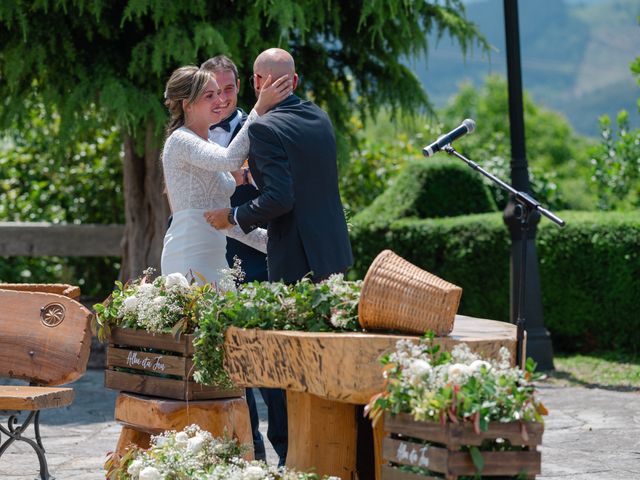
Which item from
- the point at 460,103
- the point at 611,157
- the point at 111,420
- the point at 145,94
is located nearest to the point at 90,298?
the point at 145,94

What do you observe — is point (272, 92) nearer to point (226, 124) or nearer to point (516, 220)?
point (226, 124)

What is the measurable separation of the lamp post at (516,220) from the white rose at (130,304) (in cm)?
443

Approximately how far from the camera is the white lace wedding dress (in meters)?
5.29

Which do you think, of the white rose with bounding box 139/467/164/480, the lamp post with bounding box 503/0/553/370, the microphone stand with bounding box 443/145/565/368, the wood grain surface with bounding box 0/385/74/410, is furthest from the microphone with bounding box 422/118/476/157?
the lamp post with bounding box 503/0/553/370

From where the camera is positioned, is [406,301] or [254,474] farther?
[254,474]

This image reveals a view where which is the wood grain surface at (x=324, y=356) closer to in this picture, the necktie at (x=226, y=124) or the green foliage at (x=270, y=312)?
the green foliage at (x=270, y=312)

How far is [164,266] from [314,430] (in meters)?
1.45

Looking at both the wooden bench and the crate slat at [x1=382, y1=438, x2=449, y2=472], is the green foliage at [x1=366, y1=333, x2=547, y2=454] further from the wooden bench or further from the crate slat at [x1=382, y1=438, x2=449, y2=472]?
the wooden bench

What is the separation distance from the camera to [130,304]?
490 centimetres

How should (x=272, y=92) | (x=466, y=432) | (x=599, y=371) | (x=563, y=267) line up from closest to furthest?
(x=466, y=432) → (x=272, y=92) → (x=599, y=371) → (x=563, y=267)

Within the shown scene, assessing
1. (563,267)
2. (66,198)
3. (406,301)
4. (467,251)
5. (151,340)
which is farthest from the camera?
(66,198)

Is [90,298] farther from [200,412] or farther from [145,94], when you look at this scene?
[200,412]

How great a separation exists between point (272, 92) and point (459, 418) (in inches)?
83.3

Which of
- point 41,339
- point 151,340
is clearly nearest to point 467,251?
point 41,339
